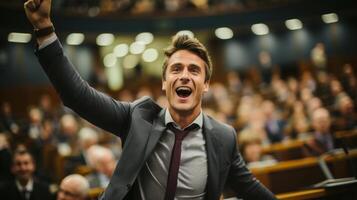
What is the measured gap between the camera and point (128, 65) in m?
12.4

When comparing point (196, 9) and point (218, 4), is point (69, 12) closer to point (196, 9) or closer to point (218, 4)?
point (196, 9)

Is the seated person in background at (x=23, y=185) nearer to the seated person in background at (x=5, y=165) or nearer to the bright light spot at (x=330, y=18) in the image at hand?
the seated person in background at (x=5, y=165)

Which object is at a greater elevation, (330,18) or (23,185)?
(330,18)

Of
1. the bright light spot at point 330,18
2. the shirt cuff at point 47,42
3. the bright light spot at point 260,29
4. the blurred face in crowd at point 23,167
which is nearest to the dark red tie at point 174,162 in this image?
the shirt cuff at point 47,42

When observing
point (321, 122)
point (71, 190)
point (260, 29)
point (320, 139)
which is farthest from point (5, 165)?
point (260, 29)

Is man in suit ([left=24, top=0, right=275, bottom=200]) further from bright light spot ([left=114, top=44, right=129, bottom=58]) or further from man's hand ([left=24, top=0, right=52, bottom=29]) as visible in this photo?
Result: bright light spot ([left=114, top=44, right=129, bottom=58])

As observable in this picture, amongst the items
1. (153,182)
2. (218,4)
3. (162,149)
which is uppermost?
(218,4)

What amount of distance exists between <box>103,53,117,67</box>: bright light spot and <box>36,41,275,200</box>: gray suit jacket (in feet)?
36.3

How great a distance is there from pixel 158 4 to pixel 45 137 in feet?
20.2

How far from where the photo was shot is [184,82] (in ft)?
4.19

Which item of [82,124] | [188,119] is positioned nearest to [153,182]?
[188,119]

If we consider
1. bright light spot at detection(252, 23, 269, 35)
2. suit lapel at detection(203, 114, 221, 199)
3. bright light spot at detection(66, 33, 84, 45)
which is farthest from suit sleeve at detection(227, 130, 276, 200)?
bright light spot at detection(252, 23, 269, 35)

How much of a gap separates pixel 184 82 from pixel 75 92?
16.1 inches

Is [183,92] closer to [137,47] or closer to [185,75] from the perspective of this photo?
[185,75]
